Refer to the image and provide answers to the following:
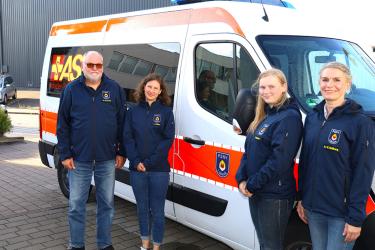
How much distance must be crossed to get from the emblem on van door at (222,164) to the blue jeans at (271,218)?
80cm

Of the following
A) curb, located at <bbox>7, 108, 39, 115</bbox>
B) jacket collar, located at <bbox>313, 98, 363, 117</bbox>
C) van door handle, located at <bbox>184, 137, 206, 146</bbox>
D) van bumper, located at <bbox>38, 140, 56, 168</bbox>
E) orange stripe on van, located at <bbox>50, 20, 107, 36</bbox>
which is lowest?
curb, located at <bbox>7, 108, 39, 115</bbox>

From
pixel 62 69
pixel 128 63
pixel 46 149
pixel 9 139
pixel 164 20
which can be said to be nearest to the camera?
pixel 164 20

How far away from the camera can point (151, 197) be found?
373 centimetres

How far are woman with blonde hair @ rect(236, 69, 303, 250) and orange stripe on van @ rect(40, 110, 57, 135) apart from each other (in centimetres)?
367

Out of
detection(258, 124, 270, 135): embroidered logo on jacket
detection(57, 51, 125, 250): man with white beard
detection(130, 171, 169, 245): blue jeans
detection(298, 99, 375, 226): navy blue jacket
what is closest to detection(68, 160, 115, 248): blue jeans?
detection(57, 51, 125, 250): man with white beard

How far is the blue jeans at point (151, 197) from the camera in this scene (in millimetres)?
3682

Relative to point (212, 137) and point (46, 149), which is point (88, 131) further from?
point (46, 149)

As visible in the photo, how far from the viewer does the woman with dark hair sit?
3625 mm

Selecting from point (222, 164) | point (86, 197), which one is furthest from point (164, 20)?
point (86, 197)

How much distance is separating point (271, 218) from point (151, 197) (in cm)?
138

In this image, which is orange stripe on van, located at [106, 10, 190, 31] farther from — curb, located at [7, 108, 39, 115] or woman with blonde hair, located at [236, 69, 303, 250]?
curb, located at [7, 108, 39, 115]

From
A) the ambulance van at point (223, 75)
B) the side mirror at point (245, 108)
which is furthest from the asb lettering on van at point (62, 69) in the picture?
the side mirror at point (245, 108)

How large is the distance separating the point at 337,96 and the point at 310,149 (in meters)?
0.32

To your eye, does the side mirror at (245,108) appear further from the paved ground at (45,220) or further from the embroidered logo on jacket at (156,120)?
the paved ground at (45,220)
